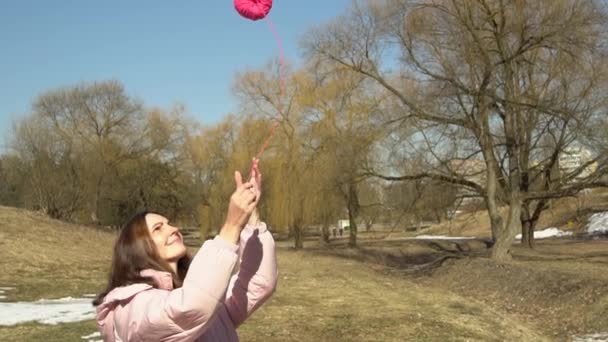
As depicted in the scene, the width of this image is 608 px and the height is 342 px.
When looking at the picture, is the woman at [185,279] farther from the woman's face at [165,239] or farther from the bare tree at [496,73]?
the bare tree at [496,73]

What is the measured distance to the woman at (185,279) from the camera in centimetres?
202

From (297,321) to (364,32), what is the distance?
38.4 feet

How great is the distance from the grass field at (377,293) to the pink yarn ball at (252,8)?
707cm

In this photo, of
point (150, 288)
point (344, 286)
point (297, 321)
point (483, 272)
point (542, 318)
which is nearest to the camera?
point (150, 288)

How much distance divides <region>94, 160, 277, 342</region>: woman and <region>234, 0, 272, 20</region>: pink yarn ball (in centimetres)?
80

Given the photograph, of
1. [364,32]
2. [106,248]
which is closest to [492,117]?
[364,32]

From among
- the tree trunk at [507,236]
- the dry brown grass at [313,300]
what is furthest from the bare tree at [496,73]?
the dry brown grass at [313,300]

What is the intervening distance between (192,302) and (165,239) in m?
0.44

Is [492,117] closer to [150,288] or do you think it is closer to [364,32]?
[364,32]

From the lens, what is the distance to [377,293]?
49.9 feet

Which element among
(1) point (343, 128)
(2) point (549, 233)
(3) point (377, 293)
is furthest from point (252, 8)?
(2) point (549, 233)

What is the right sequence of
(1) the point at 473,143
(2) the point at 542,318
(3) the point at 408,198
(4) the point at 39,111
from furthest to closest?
(4) the point at 39,111
(3) the point at 408,198
(1) the point at 473,143
(2) the point at 542,318

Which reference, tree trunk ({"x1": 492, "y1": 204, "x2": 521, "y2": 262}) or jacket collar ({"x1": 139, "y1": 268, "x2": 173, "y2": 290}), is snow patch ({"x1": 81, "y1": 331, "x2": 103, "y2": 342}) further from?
tree trunk ({"x1": 492, "y1": 204, "x2": 521, "y2": 262})

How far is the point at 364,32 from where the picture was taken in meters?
20.2
